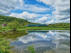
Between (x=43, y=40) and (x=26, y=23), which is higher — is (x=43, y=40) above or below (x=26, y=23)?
below

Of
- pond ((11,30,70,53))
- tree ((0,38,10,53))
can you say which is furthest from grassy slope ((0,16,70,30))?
tree ((0,38,10,53))

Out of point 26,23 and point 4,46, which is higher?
point 26,23

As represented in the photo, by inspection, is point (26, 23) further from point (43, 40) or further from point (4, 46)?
point (4, 46)

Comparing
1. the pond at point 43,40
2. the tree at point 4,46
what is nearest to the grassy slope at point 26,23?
the pond at point 43,40

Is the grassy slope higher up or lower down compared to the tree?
higher up

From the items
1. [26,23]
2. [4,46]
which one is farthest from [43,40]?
[4,46]

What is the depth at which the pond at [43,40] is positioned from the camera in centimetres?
182

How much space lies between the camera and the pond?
182 cm

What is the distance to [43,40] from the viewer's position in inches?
71.8

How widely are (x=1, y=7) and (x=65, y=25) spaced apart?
1154 millimetres

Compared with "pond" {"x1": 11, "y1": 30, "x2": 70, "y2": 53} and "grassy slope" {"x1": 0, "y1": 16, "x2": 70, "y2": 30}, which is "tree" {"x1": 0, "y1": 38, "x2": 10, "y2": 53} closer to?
"pond" {"x1": 11, "y1": 30, "x2": 70, "y2": 53}

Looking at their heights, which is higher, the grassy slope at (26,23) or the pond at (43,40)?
the grassy slope at (26,23)

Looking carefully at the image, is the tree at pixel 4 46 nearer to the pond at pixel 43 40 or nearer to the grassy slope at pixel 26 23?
the pond at pixel 43 40

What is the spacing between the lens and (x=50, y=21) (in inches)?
72.7
